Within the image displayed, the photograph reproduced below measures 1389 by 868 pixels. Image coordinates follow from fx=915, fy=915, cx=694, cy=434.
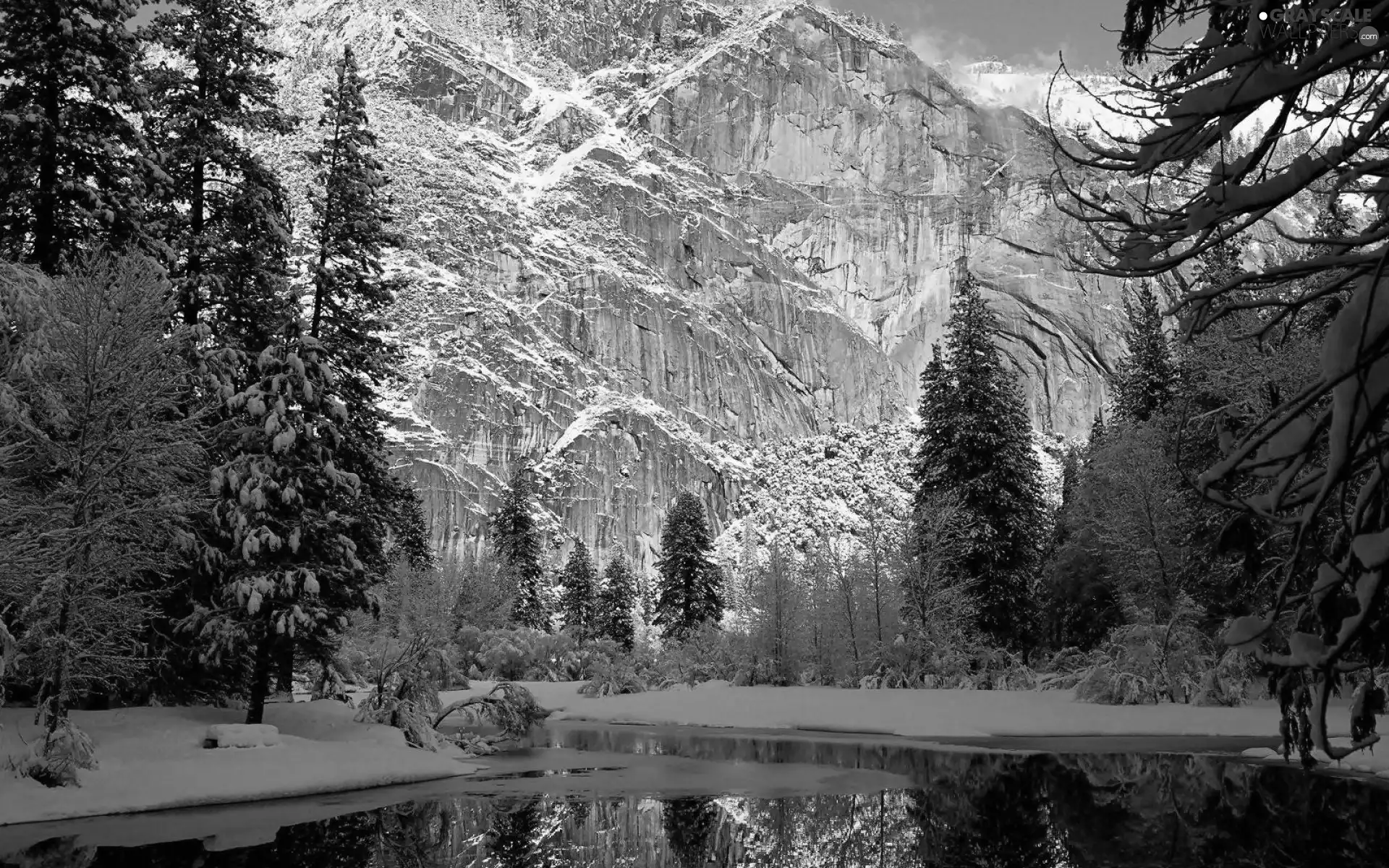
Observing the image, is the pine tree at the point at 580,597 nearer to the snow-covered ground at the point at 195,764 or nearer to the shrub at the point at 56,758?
the snow-covered ground at the point at 195,764

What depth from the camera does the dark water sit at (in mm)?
9008

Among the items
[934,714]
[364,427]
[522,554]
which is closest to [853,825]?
[934,714]

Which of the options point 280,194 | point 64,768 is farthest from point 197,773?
point 280,194

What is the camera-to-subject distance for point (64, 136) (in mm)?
15664

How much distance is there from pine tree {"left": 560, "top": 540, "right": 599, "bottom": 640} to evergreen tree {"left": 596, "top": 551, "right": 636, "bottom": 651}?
741mm

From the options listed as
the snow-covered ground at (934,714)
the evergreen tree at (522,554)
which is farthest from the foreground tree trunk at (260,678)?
the evergreen tree at (522,554)

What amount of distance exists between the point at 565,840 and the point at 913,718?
49.8 feet

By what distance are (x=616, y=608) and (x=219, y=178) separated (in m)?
51.0

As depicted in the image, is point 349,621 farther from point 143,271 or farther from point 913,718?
point 913,718

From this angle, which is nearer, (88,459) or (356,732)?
(88,459)

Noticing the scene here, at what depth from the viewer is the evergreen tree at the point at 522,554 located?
6319cm

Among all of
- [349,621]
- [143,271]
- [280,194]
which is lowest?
[349,621]

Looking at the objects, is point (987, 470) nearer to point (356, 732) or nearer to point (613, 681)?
point (613, 681)

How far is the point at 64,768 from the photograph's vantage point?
38.3 ft
